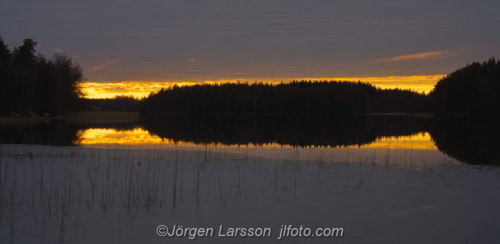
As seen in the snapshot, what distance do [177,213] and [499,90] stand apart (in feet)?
274

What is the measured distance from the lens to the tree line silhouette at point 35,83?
5508 cm

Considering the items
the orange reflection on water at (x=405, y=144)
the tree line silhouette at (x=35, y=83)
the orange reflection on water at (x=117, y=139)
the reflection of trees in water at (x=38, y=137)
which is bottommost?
the orange reflection on water at (x=117, y=139)

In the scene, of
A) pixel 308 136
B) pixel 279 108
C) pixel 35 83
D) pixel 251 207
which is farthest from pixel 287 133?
pixel 279 108

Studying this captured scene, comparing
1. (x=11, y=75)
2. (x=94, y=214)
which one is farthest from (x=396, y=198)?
(x=11, y=75)

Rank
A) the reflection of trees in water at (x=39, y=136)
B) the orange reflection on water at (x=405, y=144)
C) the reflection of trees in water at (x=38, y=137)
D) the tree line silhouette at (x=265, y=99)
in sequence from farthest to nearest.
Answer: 1. the tree line silhouette at (x=265, y=99)
2. the reflection of trees in water at (x=39, y=136)
3. the reflection of trees in water at (x=38, y=137)
4. the orange reflection on water at (x=405, y=144)

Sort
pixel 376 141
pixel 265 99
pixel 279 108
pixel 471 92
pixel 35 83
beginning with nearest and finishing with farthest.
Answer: pixel 376 141
pixel 35 83
pixel 471 92
pixel 279 108
pixel 265 99

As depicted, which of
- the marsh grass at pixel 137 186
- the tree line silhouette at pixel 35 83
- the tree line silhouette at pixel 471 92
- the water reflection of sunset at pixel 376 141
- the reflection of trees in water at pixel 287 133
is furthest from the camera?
the tree line silhouette at pixel 471 92

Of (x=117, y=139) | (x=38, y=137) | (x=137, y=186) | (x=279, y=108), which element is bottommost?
(x=117, y=139)

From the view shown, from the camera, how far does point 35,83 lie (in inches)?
2367

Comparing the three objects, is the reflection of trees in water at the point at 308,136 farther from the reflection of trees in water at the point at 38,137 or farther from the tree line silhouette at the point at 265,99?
the tree line silhouette at the point at 265,99

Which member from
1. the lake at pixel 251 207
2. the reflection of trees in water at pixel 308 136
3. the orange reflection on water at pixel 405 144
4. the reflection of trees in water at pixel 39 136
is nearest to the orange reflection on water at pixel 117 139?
the reflection of trees in water at pixel 39 136

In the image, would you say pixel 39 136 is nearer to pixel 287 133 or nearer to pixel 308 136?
pixel 287 133

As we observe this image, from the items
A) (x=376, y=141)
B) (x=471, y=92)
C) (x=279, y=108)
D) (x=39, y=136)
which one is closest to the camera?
(x=376, y=141)

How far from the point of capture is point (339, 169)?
450 inches
